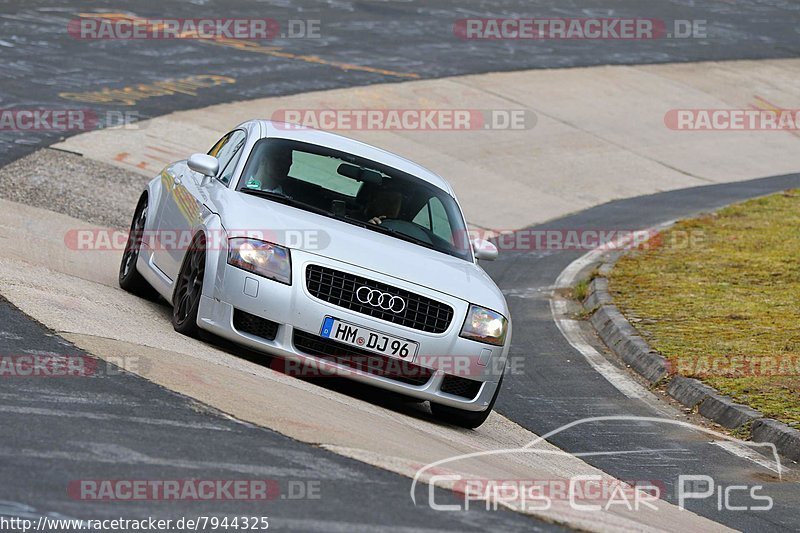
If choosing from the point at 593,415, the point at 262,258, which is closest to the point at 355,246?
the point at 262,258

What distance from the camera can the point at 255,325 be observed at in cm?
781

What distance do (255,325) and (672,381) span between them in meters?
4.14

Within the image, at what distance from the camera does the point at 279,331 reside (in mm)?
7746

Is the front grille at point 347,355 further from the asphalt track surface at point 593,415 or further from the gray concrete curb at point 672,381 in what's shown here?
the gray concrete curb at point 672,381

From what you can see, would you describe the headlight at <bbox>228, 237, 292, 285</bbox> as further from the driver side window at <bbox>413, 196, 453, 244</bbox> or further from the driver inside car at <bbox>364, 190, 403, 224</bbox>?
the driver side window at <bbox>413, 196, 453, 244</bbox>

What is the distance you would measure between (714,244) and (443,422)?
339 inches

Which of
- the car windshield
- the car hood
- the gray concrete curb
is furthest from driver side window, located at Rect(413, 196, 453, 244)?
the gray concrete curb

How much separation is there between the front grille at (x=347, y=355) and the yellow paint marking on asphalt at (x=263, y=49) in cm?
1663

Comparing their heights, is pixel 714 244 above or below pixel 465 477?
below

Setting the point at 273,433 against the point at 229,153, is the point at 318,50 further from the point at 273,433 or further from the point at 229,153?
the point at 273,433

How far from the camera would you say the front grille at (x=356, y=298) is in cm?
777

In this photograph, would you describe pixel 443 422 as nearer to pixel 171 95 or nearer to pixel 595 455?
pixel 595 455

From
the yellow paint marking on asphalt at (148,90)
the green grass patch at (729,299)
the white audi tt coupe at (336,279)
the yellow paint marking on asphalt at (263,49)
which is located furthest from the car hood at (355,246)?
the yellow paint marking on asphalt at (263,49)

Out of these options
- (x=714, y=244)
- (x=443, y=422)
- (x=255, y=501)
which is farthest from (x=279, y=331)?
(x=714, y=244)
